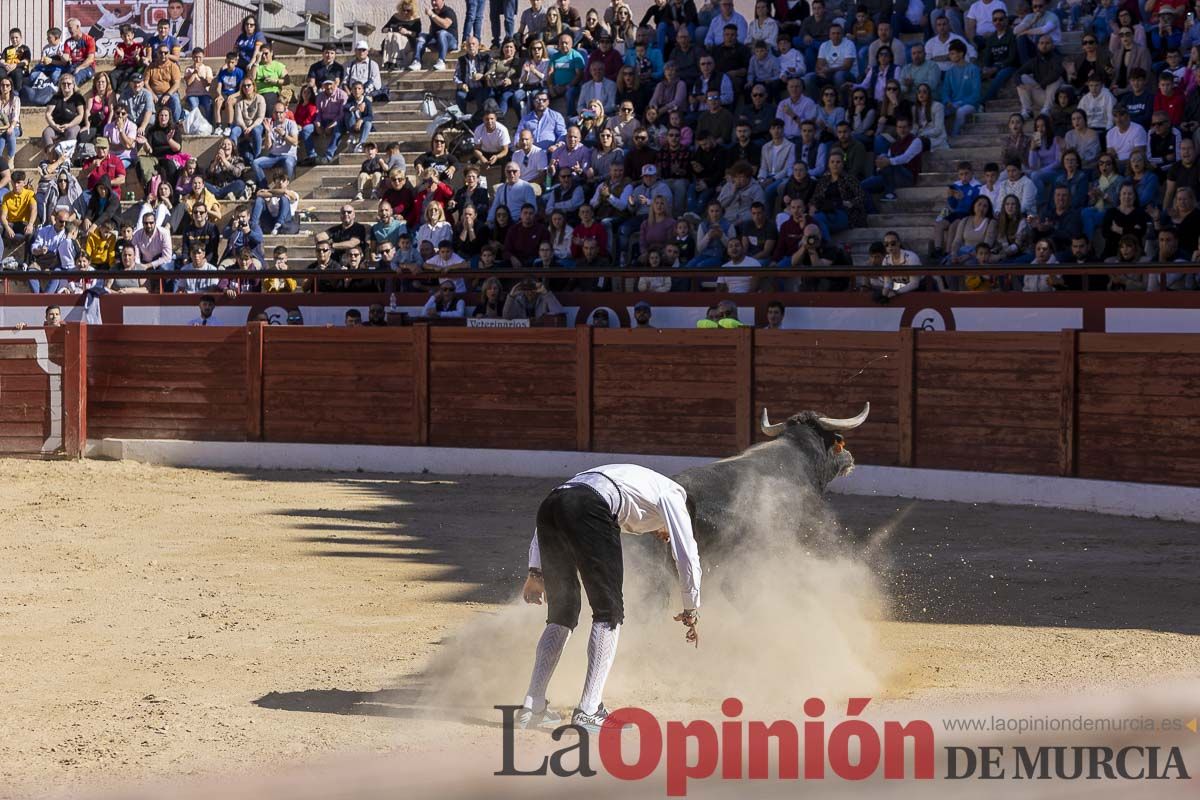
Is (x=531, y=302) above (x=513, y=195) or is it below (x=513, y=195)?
below

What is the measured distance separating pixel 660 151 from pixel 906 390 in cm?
394

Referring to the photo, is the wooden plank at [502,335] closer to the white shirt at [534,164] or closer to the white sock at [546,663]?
the white shirt at [534,164]

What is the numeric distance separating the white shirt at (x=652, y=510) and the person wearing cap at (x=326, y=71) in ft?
47.2

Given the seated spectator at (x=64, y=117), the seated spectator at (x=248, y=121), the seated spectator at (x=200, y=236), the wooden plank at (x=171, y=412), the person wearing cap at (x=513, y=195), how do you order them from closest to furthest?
1. the wooden plank at (x=171, y=412)
2. the person wearing cap at (x=513, y=195)
3. the seated spectator at (x=200, y=236)
4. the seated spectator at (x=248, y=121)
5. the seated spectator at (x=64, y=117)

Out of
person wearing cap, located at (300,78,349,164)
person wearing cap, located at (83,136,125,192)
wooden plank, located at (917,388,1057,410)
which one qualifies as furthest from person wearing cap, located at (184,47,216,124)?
wooden plank, located at (917,388,1057,410)

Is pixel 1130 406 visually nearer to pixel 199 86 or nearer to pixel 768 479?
pixel 768 479

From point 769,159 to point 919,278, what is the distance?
2467mm

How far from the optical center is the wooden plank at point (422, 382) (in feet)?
47.3

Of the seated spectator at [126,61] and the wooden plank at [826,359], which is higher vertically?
the seated spectator at [126,61]

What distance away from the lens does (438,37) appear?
19.4m

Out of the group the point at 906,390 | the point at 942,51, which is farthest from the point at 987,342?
the point at 942,51

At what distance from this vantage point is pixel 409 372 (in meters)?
14.5

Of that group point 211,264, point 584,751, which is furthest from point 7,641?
point 211,264

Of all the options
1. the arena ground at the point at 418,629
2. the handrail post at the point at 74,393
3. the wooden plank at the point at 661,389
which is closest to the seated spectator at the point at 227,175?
the handrail post at the point at 74,393
